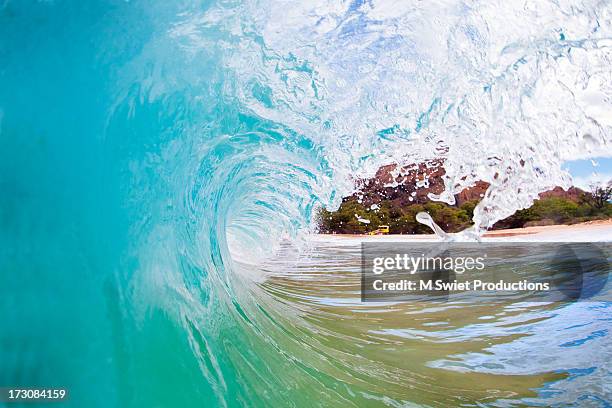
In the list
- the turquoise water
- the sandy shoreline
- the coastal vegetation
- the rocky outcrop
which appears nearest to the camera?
the turquoise water

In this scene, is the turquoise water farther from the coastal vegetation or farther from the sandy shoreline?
the sandy shoreline

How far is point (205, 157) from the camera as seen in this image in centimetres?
385

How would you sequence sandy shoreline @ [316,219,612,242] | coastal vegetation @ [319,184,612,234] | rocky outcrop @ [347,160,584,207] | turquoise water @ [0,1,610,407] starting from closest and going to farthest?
turquoise water @ [0,1,610,407], rocky outcrop @ [347,160,584,207], coastal vegetation @ [319,184,612,234], sandy shoreline @ [316,219,612,242]

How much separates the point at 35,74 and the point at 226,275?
2150 millimetres

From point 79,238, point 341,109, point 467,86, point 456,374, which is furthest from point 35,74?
point 456,374

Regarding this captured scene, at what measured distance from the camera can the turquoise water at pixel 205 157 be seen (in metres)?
3.17

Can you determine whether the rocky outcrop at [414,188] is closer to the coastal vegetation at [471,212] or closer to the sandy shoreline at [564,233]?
the coastal vegetation at [471,212]

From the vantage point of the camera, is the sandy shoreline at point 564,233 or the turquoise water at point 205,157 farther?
the sandy shoreline at point 564,233

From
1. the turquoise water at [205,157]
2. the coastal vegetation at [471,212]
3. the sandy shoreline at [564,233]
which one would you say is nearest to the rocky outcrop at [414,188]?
the coastal vegetation at [471,212]

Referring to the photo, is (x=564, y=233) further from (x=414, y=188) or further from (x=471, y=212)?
(x=471, y=212)

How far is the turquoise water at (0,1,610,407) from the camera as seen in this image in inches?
125

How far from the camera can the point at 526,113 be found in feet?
13.2

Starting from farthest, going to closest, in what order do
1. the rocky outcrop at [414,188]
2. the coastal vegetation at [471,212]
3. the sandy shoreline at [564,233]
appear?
the sandy shoreline at [564,233] → the coastal vegetation at [471,212] → the rocky outcrop at [414,188]

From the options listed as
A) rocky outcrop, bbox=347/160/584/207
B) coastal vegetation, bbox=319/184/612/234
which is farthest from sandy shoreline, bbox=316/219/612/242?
rocky outcrop, bbox=347/160/584/207
